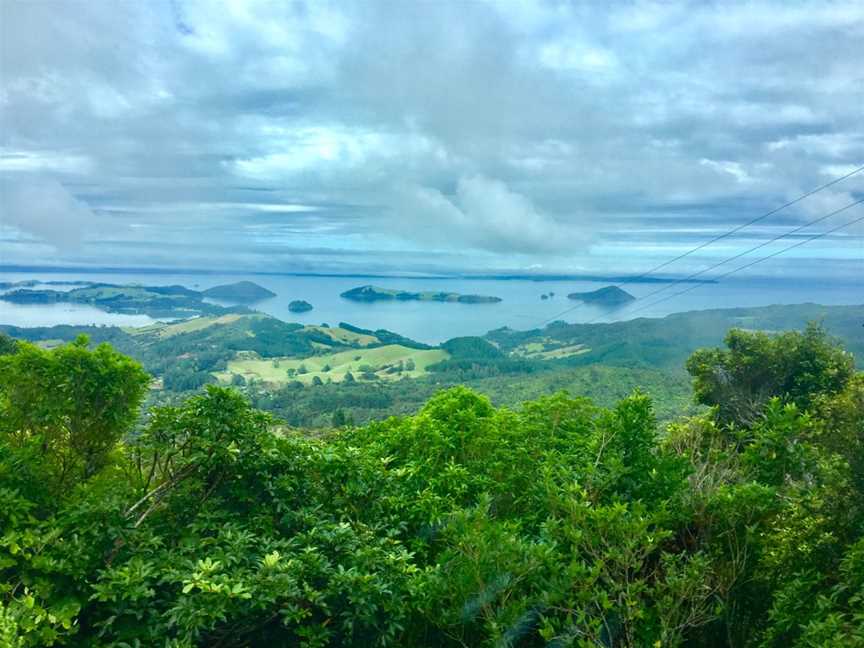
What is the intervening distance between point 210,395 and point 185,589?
1517mm

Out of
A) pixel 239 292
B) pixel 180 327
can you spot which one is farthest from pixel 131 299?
pixel 239 292

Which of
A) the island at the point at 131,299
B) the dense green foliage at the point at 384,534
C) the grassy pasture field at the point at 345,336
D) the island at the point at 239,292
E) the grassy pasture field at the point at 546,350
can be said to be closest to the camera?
the dense green foliage at the point at 384,534

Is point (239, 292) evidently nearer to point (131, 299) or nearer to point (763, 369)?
point (131, 299)

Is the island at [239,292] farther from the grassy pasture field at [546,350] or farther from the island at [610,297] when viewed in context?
the island at [610,297]

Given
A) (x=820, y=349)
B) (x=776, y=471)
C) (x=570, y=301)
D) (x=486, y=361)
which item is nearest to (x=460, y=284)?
(x=570, y=301)

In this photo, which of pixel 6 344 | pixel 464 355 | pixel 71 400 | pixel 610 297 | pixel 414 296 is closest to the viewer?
pixel 71 400

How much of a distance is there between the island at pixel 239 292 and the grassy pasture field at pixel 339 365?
16843 mm

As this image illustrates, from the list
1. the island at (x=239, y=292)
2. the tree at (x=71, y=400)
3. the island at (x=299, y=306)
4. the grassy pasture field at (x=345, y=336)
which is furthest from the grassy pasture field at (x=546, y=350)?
the tree at (x=71, y=400)

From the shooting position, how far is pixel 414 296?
75.9m

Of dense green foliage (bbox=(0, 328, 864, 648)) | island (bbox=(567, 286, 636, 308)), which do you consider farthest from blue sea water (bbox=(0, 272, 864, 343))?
dense green foliage (bbox=(0, 328, 864, 648))

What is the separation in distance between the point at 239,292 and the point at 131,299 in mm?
15756

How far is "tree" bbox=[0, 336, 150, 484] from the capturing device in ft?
15.3

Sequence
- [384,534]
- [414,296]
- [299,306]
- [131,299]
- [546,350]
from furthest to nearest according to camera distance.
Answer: [299,306]
[414,296]
[131,299]
[546,350]
[384,534]

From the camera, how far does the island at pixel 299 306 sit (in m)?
75.9
